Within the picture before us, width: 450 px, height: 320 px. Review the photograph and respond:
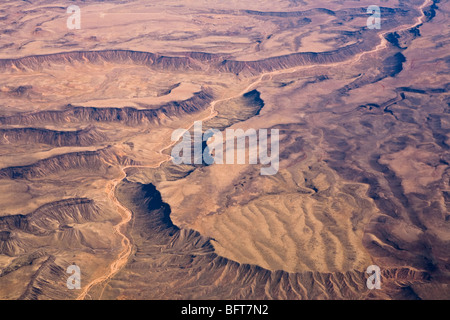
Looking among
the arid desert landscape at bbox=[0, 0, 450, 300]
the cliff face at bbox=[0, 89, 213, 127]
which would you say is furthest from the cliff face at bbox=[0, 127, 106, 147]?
the cliff face at bbox=[0, 89, 213, 127]

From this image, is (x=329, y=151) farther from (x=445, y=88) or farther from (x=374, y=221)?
(x=445, y=88)

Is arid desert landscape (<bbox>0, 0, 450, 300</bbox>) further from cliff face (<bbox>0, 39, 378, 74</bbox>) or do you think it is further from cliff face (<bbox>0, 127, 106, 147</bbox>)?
cliff face (<bbox>0, 39, 378, 74</bbox>)

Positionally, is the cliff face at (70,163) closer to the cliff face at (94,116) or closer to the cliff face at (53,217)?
the cliff face at (53,217)

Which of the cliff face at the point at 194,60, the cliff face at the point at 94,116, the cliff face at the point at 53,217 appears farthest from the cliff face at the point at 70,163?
the cliff face at the point at 194,60

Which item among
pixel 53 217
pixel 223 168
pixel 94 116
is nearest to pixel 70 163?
pixel 53 217

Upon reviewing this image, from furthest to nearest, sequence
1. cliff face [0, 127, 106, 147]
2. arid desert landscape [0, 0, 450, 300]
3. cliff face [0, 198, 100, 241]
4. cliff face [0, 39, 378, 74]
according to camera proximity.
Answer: cliff face [0, 39, 378, 74] → cliff face [0, 127, 106, 147] → cliff face [0, 198, 100, 241] → arid desert landscape [0, 0, 450, 300]

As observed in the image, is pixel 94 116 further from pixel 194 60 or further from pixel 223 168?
pixel 194 60

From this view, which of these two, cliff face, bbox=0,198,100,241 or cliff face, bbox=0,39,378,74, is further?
cliff face, bbox=0,39,378,74

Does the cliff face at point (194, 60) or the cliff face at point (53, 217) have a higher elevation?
the cliff face at point (194, 60)

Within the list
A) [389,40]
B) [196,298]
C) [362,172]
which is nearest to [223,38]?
[389,40]

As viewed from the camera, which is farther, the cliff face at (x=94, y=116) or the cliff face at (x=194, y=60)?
the cliff face at (x=194, y=60)
